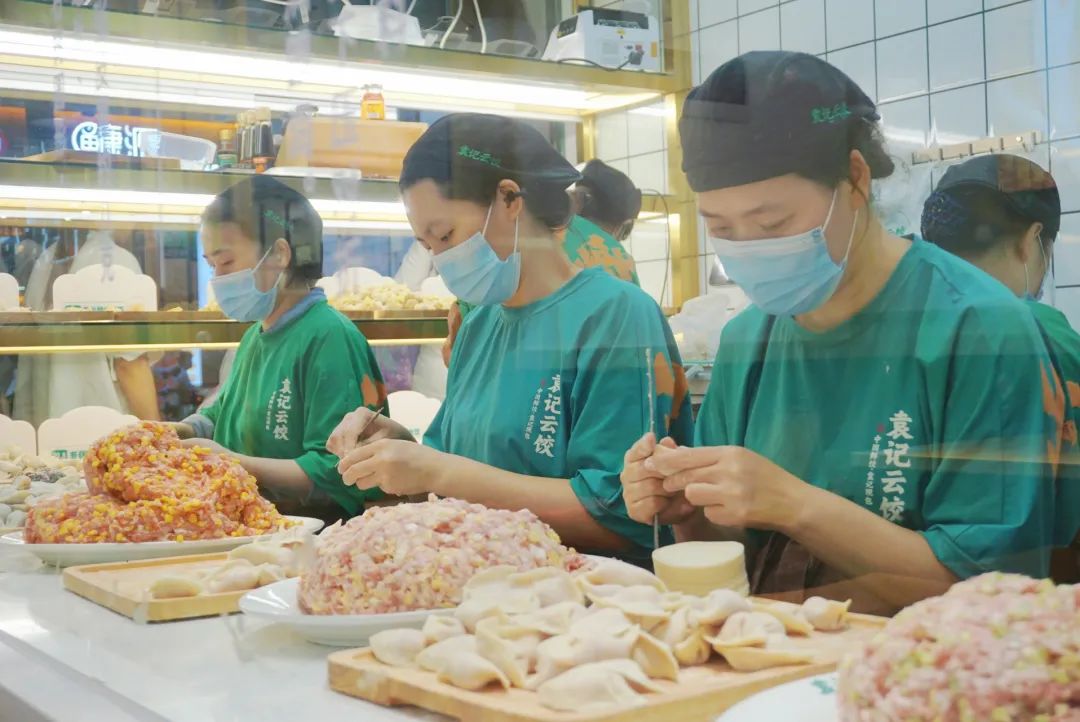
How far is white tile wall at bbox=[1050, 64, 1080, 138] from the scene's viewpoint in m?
0.94

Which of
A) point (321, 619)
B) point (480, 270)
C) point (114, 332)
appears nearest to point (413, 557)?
point (321, 619)

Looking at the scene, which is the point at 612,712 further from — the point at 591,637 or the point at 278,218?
the point at 278,218

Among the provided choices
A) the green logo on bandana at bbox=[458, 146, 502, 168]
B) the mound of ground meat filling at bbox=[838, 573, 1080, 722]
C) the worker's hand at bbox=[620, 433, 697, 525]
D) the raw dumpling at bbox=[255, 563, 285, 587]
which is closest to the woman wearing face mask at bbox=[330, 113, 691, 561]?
the green logo on bandana at bbox=[458, 146, 502, 168]

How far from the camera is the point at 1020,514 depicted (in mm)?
1025

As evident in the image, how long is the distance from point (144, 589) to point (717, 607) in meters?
0.77

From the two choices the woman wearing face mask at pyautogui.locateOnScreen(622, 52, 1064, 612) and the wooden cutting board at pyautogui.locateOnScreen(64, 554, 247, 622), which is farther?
the wooden cutting board at pyautogui.locateOnScreen(64, 554, 247, 622)

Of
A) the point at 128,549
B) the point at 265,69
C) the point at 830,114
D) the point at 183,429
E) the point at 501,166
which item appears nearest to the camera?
the point at 830,114

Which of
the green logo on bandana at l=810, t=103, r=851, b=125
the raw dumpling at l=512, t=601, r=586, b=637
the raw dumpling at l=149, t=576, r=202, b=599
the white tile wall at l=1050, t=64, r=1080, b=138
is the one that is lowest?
the raw dumpling at l=149, t=576, r=202, b=599

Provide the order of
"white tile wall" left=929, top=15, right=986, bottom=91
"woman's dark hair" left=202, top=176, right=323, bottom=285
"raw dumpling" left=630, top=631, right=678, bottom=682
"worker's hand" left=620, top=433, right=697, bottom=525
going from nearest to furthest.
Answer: "raw dumpling" left=630, top=631, right=678, bottom=682 < "white tile wall" left=929, top=15, right=986, bottom=91 < "worker's hand" left=620, top=433, right=697, bottom=525 < "woman's dark hair" left=202, top=176, right=323, bottom=285

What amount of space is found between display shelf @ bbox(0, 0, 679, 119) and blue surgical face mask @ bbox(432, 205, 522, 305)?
0.19m

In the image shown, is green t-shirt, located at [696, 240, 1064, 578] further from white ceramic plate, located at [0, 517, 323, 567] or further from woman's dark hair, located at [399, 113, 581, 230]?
white ceramic plate, located at [0, 517, 323, 567]

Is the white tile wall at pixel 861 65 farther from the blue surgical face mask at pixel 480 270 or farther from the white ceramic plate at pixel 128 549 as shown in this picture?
the white ceramic plate at pixel 128 549

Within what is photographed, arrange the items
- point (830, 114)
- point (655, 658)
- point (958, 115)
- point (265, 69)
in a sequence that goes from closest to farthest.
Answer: point (655, 658) → point (958, 115) → point (830, 114) → point (265, 69)

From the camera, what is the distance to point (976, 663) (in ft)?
2.23
